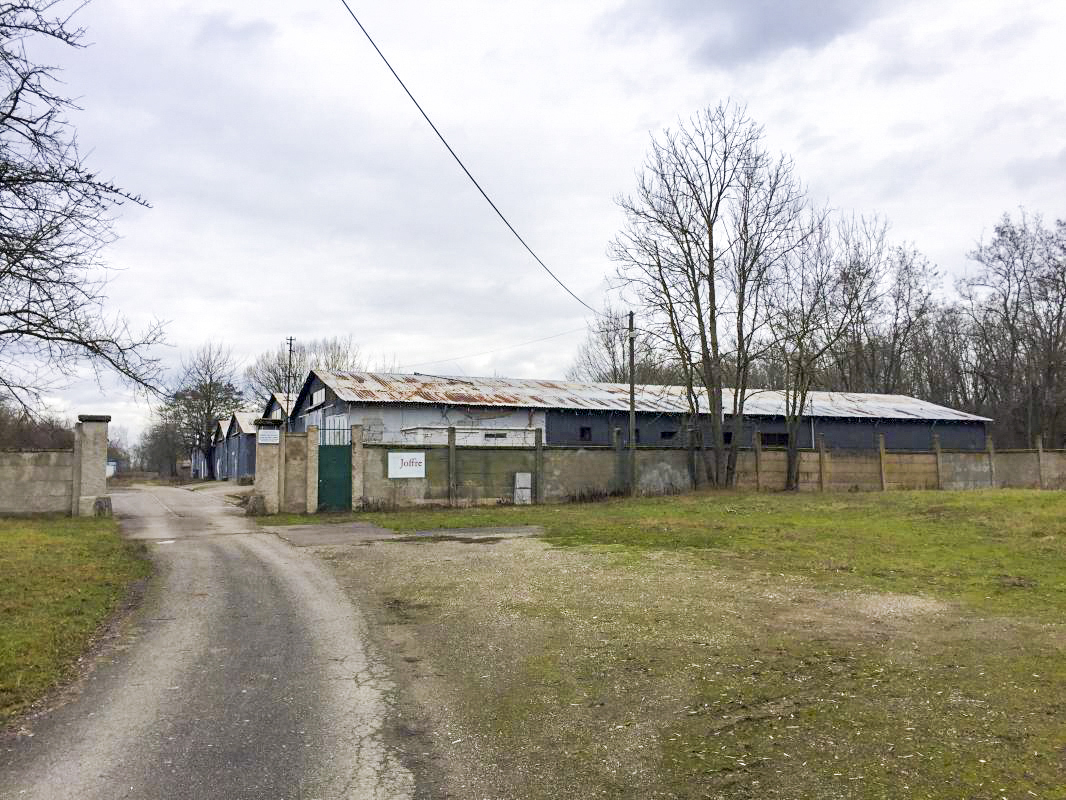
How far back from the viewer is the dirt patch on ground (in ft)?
13.2

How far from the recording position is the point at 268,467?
19656 mm

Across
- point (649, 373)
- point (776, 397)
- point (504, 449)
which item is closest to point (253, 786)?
point (504, 449)

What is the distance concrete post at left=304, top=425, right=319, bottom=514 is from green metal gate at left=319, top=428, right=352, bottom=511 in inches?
6.4

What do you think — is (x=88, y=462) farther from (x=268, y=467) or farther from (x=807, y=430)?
(x=807, y=430)

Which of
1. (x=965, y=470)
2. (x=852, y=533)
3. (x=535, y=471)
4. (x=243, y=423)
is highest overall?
(x=243, y=423)

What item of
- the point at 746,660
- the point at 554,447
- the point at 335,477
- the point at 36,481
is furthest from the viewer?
the point at 554,447

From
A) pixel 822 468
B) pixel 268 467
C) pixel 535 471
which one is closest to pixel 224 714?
pixel 268 467

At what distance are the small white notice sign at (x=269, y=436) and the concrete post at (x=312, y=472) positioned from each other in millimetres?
748

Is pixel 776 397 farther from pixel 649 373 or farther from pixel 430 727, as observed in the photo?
pixel 430 727

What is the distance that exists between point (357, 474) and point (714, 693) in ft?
53.7

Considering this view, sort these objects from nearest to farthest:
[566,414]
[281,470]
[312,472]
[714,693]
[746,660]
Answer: [714,693]
[746,660]
[281,470]
[312,472]
[566,414]

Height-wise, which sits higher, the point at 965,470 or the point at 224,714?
the point at 965,470

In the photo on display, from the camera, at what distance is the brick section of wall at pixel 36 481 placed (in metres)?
17.1

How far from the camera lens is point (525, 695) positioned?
5461 mm
